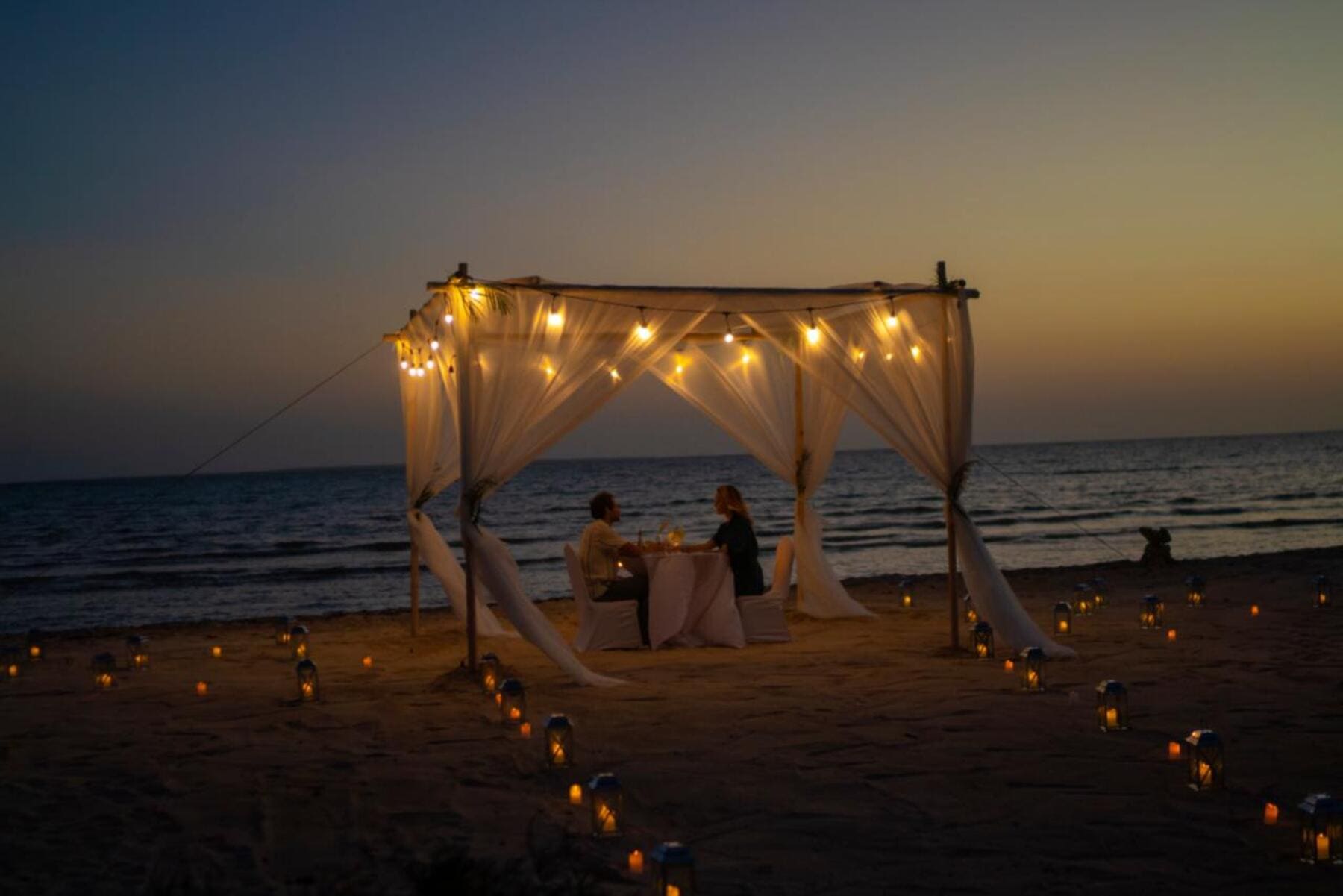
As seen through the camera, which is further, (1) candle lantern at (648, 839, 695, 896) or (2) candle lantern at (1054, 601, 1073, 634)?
(2) candle lantern at (1054, 601, 1073, 634)

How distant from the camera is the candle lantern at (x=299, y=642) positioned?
8.00 m

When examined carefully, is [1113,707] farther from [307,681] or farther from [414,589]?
[414,589]

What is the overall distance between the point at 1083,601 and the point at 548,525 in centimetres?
2123

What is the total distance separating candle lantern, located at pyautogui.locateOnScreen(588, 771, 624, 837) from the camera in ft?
12.5

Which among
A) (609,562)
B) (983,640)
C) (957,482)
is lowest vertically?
(983,640)

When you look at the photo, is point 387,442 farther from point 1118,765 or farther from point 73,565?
point 1118,765

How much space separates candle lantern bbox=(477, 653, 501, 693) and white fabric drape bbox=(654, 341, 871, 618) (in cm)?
324

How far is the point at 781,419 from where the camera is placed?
379 inches

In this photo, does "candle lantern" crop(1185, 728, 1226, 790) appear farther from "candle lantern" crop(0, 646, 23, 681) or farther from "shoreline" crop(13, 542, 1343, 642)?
"shoreline" crop(13, 542, 1343, 642)

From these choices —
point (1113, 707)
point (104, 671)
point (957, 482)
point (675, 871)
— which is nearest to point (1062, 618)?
point (957, 482)

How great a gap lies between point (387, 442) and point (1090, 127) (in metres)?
33.4

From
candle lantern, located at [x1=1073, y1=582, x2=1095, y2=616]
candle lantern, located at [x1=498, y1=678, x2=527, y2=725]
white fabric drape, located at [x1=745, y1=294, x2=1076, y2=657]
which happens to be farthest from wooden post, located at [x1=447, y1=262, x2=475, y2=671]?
candle lantern, located at [x1=1073, y1=582, x2=1095, y2=616]

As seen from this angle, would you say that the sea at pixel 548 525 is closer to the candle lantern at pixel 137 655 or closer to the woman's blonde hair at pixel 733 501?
the candle lantern at pixel 137 655

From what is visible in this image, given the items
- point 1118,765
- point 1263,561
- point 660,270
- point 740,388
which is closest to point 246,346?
point 660,270
